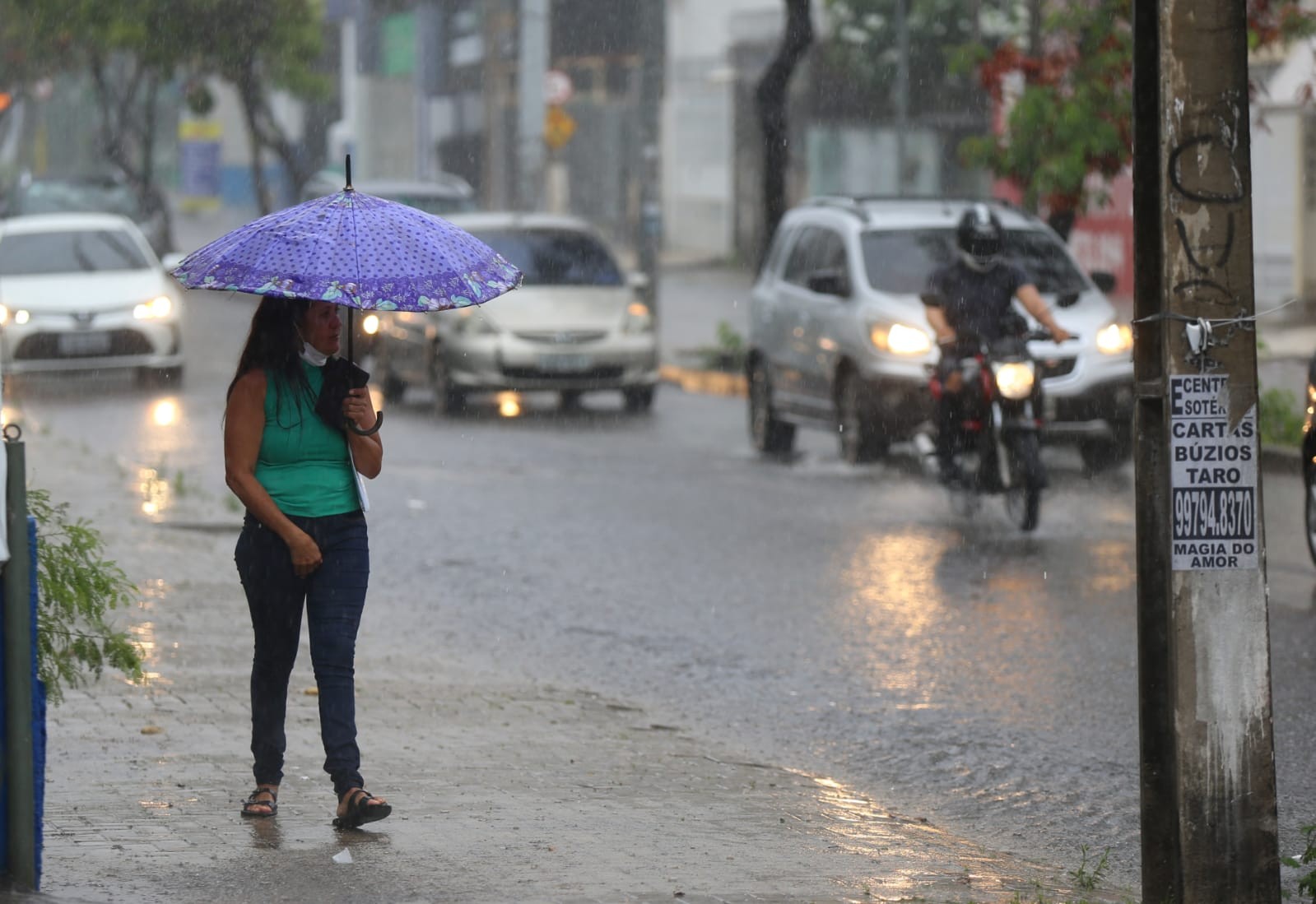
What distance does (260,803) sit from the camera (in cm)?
611

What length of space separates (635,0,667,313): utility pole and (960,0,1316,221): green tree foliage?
6230 millimetres

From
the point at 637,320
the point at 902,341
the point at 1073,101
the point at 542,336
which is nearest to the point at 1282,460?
the point at 902,341

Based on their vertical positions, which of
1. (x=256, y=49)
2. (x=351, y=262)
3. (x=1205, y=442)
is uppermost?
(x=256, y=49)

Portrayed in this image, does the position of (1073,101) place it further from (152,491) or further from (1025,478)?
(152,491)

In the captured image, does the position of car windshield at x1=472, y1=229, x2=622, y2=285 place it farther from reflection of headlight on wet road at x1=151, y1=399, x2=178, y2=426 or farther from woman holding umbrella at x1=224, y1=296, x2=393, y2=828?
woman holding umbrella at x1=224, y1=296, x2=393, y2=828

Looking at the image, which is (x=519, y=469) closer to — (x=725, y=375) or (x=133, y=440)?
(x=133, y=440)

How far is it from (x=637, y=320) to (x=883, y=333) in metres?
4.43

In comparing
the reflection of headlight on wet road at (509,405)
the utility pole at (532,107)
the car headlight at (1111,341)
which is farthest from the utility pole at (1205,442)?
the utility pole at (532,107)

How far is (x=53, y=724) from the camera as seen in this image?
7.29 m

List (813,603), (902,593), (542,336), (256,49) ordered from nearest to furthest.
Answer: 1. (813,603)
2. (902,593)
3. (542,336)
4. (256,49)

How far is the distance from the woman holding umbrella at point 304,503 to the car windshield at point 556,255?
13157 mm

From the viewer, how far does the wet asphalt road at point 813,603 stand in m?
7.39

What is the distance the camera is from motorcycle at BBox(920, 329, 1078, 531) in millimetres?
12242

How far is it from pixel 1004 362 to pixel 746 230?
3124cm
